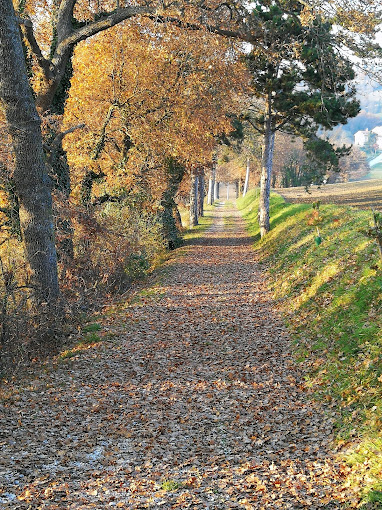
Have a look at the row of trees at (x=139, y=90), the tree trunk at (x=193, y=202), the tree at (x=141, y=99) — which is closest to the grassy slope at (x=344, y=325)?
the row of trees at (x=139, y=90)

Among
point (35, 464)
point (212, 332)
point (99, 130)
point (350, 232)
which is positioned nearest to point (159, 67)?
point (99, 130)

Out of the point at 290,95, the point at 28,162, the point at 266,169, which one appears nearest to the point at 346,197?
the point at 266,169

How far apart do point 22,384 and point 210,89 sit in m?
14.9

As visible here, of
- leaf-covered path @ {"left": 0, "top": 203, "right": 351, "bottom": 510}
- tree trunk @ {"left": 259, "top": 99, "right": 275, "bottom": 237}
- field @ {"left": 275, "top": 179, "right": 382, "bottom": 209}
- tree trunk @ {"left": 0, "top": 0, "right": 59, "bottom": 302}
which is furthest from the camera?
field @ {"left": 275, "top": 179, "right": 382, "bottom": 209}

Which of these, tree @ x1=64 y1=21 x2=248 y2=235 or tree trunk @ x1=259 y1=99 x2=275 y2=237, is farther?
tree trunk @ x1=259 y1=99 x2=275 y2=237

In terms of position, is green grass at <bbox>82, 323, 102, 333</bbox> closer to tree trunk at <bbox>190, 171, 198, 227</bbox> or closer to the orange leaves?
the orange leaves

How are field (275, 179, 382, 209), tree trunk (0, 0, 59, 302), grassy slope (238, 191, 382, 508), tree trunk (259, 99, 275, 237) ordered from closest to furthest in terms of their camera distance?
grassy slope (238, 191, 382, 508) < tree trunk (0, 0, 59, 302) < tree trunk (259, 99, 275, 237) < field (275, 179, 382, 209)

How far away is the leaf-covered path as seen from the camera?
19.5ft

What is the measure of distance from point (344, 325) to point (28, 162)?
7.93 metres

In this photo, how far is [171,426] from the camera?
8.05 m

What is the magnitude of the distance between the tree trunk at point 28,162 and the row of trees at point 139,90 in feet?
0.08

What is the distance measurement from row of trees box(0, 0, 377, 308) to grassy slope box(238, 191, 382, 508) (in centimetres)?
436

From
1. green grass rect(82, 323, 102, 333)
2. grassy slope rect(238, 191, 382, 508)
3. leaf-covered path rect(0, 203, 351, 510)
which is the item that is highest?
grassy slope rect(238, 191, 382, 508)

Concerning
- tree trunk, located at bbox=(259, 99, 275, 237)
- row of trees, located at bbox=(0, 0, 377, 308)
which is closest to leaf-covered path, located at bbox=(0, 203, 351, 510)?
row of trees, located at bbox=(0, 0, 377, 308)
